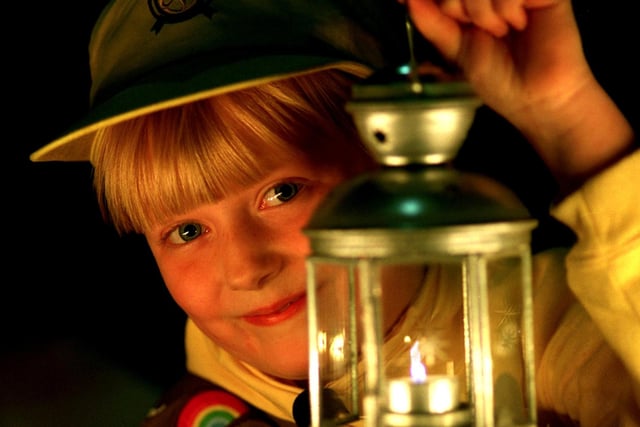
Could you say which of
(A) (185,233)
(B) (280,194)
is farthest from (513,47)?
(A) (185,233)

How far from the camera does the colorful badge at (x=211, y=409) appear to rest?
145 cm

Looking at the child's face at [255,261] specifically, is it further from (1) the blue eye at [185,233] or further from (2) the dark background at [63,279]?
(2) the dark background at [63,279]

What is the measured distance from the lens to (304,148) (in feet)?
3.89

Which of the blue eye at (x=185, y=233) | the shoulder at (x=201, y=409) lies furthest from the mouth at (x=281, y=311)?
the shoulder at (x=201, y=409)

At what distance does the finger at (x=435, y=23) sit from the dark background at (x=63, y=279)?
68 centimetres

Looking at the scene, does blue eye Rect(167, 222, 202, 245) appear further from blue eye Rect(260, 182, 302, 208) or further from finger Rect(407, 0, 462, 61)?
finger Rect(407, 0, 462, 61)

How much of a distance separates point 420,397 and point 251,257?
328 millimetres

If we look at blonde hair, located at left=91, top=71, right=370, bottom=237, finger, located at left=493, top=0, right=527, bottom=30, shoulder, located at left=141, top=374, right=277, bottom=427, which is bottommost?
shoulder, located at left=141, top=374, right=277, bottom=427

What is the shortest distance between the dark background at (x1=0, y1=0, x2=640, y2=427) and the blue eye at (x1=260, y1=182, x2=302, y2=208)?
491mm

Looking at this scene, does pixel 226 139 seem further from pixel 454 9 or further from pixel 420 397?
pixel 420 397

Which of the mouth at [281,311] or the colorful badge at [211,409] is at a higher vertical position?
the mouth at [281,311]

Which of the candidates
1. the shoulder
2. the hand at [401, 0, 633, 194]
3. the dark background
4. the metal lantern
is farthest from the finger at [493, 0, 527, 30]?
the dark background

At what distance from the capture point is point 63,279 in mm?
1641

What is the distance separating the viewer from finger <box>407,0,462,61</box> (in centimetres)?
102
